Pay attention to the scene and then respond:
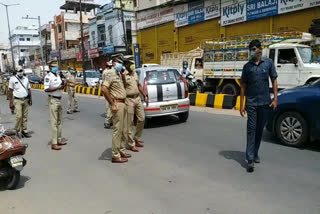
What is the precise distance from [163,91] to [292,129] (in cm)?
341

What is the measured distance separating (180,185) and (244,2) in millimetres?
18857

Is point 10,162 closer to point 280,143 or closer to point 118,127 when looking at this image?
point 118,127

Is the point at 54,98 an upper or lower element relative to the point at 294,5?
lower

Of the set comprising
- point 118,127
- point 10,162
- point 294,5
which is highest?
point 294,5

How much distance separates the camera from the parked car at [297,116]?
5.13 m

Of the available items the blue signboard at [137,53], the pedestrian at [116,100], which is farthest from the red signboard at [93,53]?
the pedestrian at [116,100]

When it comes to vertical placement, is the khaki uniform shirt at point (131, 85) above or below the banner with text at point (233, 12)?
below

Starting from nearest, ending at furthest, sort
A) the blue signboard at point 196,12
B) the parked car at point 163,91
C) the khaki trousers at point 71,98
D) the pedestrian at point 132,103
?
the pedestrian at point 132,103, the parked car at point 163,91, the khaki trousers at point 71,98, the blue signboard at point 196,12

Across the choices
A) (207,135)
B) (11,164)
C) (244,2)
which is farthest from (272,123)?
(244,2)

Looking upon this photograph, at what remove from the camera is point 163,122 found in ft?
28.2

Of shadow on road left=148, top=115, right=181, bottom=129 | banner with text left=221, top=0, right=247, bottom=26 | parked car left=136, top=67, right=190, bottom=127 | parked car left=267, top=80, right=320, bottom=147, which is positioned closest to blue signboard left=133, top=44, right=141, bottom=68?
banner with text left=221, top=0, right=247, bottom=26

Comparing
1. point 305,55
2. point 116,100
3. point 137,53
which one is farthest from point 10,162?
point 137,53

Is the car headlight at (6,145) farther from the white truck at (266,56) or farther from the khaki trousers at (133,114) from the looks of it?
the white truck at (266,56)

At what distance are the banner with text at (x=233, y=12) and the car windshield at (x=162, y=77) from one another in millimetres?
14229
